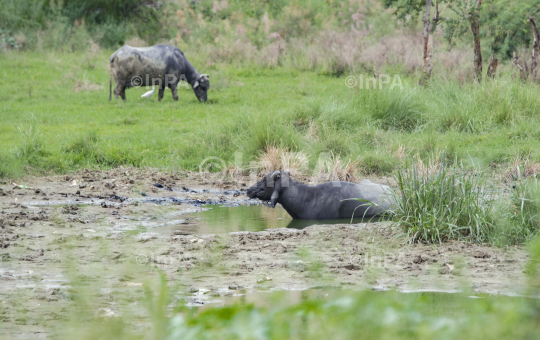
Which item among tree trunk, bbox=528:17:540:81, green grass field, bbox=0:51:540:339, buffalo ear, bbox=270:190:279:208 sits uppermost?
tree trunk, bbox=528:17:540:81

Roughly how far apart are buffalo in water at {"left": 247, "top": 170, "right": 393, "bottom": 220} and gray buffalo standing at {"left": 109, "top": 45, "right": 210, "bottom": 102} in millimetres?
8397

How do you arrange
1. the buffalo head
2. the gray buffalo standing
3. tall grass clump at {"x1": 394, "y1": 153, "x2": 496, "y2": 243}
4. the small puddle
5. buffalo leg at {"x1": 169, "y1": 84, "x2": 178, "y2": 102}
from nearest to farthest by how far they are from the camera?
tall grass clump at {"x1": 394, "y1": 153, "x2": 496, "y2": 243} < the small puddle < the buffalo head < the gray buffalo standing < buffalo leg at {"x1": 169, "y1": 84, "x2": 178, "y2": 102}

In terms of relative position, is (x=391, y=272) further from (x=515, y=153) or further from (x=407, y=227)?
(x=515, y=153)

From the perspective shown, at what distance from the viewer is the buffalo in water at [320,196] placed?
334 inches

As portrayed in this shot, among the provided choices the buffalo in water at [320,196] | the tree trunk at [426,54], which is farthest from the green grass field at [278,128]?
the buffalo in water at [320,196]

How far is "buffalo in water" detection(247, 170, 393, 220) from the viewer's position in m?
8.48

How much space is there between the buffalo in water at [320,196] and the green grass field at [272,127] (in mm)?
2173

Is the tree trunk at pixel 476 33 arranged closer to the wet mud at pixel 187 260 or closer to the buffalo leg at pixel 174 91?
the buffalo leg at pixel 174 91

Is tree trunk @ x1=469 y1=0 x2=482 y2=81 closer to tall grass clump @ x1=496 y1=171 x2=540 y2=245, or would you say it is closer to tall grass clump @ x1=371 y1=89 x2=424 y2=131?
tall grass clump @ x1=371 y1=89 x2=424 y2=131

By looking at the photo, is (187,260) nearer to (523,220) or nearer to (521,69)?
(523,220)

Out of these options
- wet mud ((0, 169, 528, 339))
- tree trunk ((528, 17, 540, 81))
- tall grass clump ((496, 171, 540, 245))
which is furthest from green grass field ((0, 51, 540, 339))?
wet mud ((0, 169, 528, 339))

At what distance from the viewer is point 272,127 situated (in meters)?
11.4

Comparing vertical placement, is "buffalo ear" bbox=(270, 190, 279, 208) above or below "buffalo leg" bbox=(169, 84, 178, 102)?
below

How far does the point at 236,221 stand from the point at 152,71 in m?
9.45
